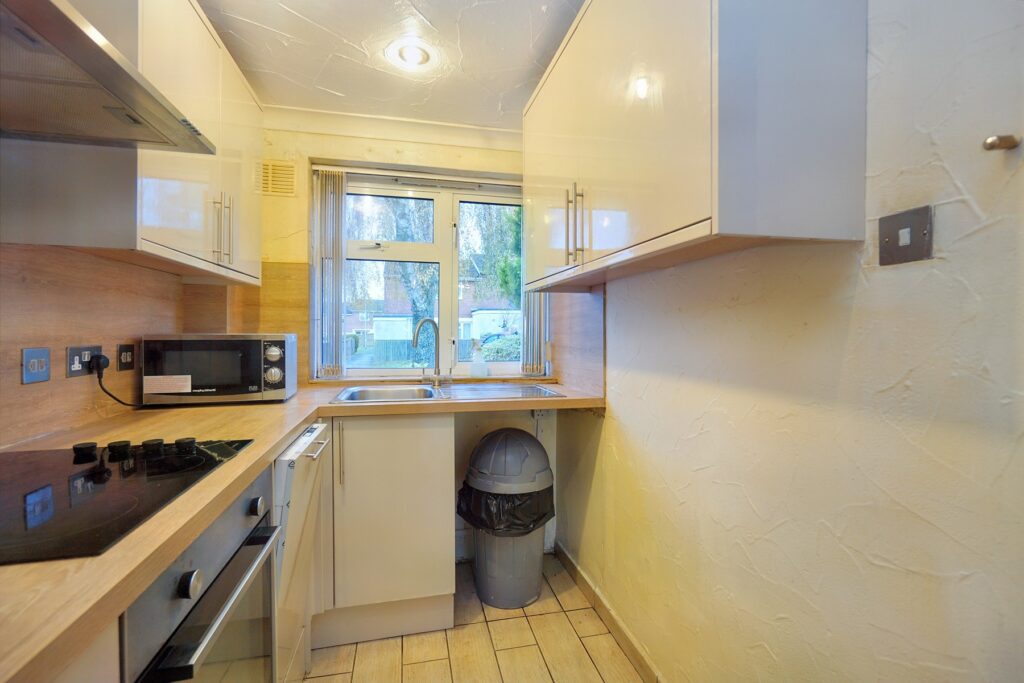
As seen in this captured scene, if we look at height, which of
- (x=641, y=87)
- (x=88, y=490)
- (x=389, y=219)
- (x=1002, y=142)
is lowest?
(x=88, y=490)

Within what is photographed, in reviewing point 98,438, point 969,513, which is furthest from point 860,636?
point 98,438


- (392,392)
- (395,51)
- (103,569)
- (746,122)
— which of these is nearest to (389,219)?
(395,51)

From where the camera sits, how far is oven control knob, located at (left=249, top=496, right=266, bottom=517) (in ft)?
3.08

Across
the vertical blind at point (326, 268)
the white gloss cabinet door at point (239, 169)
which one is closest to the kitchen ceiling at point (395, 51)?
the white gloss cabinet door at point (239, 169)

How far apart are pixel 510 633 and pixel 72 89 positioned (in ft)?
6.85

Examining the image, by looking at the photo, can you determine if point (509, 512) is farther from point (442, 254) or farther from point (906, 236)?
point (906, 236)

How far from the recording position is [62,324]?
1.20 meters

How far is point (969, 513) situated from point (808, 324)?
0.39m

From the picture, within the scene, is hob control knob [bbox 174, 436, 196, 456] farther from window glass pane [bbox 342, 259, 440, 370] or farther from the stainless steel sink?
window glass pane [bbox 342, 259, 440, 370]

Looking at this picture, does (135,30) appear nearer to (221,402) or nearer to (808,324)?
(221,402)

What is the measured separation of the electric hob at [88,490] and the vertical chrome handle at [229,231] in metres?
0.85

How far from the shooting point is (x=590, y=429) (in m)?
1.96

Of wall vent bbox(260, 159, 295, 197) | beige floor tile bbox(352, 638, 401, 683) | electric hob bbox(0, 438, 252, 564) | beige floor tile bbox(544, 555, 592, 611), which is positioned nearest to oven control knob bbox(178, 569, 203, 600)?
electric hob bbox(0, 438, 252, 564)

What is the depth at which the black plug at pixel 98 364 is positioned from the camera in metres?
1.31
